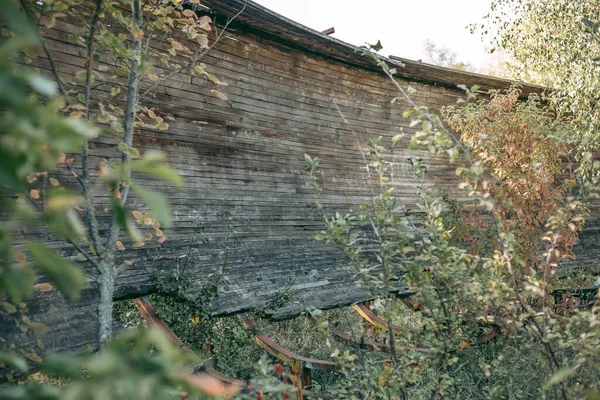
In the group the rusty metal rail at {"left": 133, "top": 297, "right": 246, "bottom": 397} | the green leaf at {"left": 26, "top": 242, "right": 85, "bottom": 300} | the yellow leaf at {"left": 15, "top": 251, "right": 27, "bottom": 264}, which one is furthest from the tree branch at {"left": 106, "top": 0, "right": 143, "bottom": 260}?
the green leaf at {"left": 26, "top": 242, "right": 85, "bottom": 300}

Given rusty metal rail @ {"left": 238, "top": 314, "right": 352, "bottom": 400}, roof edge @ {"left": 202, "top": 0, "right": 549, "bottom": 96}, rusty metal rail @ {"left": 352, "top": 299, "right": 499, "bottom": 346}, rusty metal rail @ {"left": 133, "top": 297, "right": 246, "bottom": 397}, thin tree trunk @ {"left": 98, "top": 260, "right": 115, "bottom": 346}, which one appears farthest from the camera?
rusty metal rail @ {"left": 352, "top": 299, "right": 499, "bottom": 346}

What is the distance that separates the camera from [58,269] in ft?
2.68

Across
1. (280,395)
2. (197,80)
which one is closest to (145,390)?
(280,395)

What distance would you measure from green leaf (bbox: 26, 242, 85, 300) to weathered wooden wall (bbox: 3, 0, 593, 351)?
9.58ft

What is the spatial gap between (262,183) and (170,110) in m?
1.39

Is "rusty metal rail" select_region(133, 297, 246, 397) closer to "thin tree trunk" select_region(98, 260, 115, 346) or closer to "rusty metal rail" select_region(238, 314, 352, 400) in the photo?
"rusty metal rail" select_region(238, 314, 352, 400)

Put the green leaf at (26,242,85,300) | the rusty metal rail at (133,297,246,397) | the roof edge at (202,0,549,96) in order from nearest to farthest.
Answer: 1. the green leaf at (26,242,85,300)
2. the rusty metal rail at (133,297,246,397)
3. the roof edge at (202,0,549,96)

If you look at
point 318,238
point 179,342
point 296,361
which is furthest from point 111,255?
point 296,361

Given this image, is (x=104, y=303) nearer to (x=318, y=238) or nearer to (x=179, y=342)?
(x=318, y=238)

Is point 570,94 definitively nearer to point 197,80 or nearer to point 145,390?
point 197,80

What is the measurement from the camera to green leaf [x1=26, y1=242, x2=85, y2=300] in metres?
0.80

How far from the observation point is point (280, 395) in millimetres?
2451

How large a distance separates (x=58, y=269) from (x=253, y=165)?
5011mm

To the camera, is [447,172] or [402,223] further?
[447,172]
